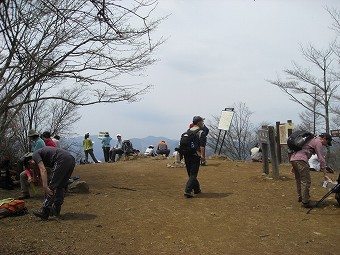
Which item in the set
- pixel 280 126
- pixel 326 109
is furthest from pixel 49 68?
pixel 326 109

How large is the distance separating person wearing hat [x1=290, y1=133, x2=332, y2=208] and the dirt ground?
0.29 metres

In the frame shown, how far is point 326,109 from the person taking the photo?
26844 mm

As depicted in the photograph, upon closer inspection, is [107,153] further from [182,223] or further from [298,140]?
[182,223]

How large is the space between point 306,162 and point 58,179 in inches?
184

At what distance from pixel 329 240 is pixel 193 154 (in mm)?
3357

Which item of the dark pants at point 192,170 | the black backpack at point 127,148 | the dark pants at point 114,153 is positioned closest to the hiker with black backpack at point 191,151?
the dark pants at point 192,170

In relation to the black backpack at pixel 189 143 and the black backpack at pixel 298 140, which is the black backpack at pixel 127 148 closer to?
the black backpack at pixel 189 143

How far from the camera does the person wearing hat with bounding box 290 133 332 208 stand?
7.00 m

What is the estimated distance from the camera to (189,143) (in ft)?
25.7

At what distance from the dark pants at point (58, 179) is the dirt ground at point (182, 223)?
1.20 feet

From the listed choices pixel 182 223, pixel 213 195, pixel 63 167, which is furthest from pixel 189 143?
pixel 63 167

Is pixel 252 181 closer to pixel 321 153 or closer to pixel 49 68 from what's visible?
pixel 321 153

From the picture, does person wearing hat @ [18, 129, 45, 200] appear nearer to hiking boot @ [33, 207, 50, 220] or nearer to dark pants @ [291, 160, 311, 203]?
hiking boot @ [33, 207, 50, 220]

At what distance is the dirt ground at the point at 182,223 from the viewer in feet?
16.9
